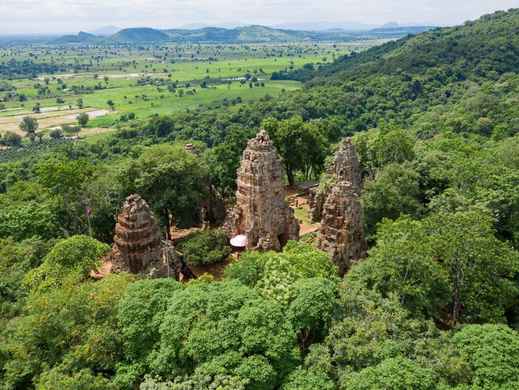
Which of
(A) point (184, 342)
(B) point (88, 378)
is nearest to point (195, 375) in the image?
(A) point (184, 342)

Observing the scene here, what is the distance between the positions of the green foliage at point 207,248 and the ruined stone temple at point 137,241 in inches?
179

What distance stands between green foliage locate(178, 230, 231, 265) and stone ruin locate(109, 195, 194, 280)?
386 centimetres

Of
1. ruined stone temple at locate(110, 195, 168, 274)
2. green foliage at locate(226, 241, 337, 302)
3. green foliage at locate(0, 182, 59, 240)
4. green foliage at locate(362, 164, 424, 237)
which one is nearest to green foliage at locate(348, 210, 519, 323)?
green foliage at locate(226, 241, 337, 302)

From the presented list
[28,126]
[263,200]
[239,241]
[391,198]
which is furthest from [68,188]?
[28,126]

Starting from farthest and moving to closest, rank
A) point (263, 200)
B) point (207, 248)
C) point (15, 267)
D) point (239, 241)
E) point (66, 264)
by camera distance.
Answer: point (239, 241)
point (207, 248)
point (263, 200)
point (15, 267)
point (66, 264)

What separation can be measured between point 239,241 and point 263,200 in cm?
413

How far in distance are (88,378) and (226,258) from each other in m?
18.8

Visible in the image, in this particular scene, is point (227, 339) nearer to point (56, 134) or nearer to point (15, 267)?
point (15, 267)

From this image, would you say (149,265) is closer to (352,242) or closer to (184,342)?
(184,342)

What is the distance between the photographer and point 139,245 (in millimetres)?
28031

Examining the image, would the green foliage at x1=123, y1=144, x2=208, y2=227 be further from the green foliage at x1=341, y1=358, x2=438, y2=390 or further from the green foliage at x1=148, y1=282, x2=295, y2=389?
the green foliage at x1=341, y1=358, x2=438, y2=390

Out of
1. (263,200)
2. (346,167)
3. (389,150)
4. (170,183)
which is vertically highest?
(389,150)

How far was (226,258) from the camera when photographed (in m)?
34.6

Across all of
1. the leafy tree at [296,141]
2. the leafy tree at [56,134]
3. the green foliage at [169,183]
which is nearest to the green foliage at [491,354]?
the green foliage at [169,183]
